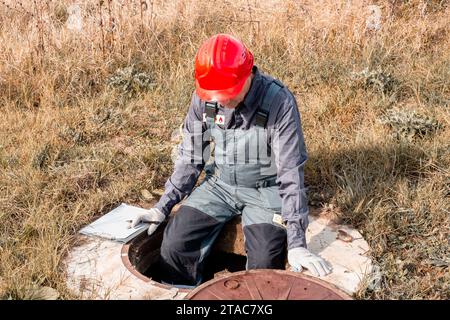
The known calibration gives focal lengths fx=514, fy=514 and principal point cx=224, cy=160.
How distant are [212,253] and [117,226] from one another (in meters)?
0.73

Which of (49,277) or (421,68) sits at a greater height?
(421,68)

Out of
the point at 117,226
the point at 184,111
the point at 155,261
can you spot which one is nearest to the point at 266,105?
the point at 117,226

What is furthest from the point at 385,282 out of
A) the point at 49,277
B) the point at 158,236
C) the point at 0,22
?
the point at 0,22

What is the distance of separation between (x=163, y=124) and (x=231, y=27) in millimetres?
1996

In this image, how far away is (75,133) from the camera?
14.2 feet

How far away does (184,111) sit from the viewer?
15.9 ft

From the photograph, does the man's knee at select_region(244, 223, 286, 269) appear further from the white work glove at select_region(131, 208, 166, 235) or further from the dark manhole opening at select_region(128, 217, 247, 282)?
the white work glove at select_region(131, 208, 166, 235)

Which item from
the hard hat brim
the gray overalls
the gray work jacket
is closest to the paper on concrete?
the gray overalls

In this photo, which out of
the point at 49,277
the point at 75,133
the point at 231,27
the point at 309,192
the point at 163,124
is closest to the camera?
the point at 49,277

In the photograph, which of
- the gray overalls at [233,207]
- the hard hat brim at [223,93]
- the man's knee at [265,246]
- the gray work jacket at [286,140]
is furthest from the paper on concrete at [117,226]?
the hard hat brim at [223,93]

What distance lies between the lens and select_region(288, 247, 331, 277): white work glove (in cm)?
268

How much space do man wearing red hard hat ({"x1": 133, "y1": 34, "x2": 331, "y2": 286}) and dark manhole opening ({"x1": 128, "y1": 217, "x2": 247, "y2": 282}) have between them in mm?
146

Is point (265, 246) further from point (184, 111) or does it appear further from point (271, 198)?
point (184, 111)

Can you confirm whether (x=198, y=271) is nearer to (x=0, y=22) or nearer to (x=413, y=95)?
(x=413, y=95)
